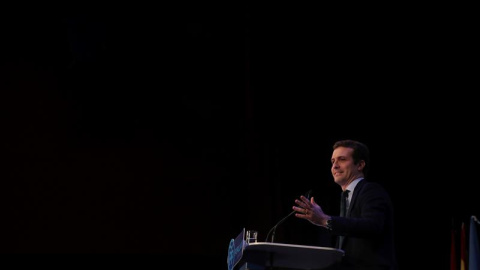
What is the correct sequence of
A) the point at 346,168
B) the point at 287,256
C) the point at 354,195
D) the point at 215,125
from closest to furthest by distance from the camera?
the point at 287,256, the point at 354,195, the point at 346,168, the point at 215,125

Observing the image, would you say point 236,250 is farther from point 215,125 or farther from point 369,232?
point 215,125

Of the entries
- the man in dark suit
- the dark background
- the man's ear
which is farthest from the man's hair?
the dark background

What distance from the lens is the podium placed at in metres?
2.49

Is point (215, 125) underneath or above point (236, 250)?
above

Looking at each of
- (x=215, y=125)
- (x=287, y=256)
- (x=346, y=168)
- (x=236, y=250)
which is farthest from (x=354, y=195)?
(x=215, y=125)

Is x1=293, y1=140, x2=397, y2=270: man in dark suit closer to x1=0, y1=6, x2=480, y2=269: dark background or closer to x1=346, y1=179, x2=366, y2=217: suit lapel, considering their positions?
x1=346, y1=179, x2=366, y2=217: suit lapel

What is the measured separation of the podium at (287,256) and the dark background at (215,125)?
2.58 meters

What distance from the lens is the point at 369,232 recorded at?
8.86 ft

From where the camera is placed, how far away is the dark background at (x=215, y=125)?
18.1 feet

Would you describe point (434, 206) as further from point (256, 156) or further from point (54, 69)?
point (54, 69)

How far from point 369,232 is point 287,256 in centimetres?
41

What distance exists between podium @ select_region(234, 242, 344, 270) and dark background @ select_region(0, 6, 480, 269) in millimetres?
2582

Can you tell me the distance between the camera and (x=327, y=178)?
18.4 feet

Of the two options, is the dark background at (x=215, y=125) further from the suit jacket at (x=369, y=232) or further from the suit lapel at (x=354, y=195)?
the suit jacket at (x=369, y=232)
